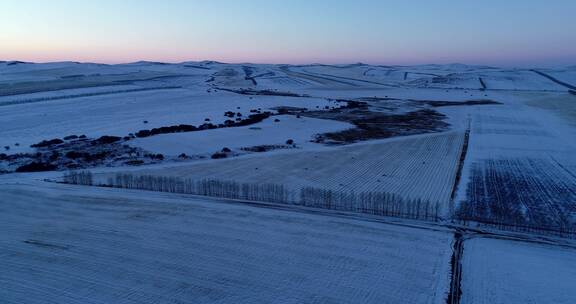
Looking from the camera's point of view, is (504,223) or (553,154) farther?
(553,154)

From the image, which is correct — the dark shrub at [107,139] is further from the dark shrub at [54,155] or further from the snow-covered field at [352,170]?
the snow-covered field at [352,170]

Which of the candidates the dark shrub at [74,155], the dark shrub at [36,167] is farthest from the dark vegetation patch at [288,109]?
the dark shrub at [36,167]

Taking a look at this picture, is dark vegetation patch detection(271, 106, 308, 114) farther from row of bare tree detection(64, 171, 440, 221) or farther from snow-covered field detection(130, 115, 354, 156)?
row of bare tree detection(64, 171, 440, 221)

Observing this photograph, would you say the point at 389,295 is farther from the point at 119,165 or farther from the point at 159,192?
the point at 119,165

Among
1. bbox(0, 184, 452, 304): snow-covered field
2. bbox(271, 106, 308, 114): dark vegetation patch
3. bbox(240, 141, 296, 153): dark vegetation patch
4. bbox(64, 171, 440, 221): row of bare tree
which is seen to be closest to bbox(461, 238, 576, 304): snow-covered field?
bbox(0, 184, 452, 304): snow-covered field

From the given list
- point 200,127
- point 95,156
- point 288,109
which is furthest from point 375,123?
point 95,156

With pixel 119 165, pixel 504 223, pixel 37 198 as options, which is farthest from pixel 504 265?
pixel 119 165
